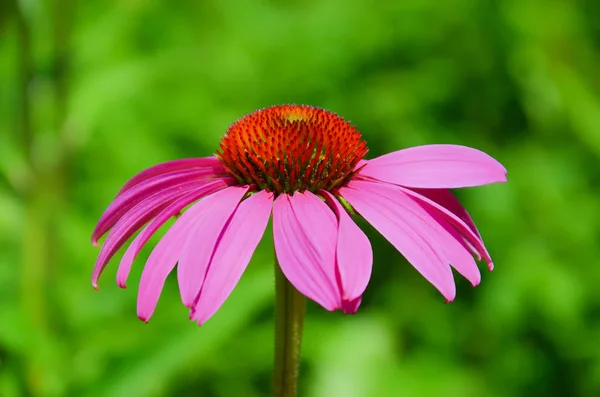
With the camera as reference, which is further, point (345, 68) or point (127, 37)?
point (127, 37)

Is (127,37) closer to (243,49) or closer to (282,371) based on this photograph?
(243,49)

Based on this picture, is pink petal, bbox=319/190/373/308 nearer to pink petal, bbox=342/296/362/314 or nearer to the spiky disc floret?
pink petal, bbox=342/296/362/314

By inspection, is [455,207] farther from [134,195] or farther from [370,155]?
[370,155]

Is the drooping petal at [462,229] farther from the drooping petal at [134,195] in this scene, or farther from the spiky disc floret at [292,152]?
the drooping petal at [134,195]

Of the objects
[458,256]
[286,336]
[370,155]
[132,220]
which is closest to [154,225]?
[132,220]

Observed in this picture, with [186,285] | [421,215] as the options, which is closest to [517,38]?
[421,215]

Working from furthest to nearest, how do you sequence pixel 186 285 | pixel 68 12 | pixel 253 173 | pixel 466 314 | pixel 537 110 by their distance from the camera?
pixel 537 110 → pixel 466 314 → pixel 68 12 → pixel 253 173 → pixel 186 285

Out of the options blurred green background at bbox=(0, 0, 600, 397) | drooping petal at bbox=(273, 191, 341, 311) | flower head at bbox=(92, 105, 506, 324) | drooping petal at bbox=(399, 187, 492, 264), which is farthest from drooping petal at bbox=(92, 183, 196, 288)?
blurred green background at bbox=(0, 0, 600, 397)
